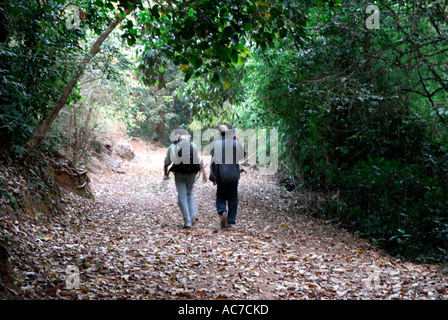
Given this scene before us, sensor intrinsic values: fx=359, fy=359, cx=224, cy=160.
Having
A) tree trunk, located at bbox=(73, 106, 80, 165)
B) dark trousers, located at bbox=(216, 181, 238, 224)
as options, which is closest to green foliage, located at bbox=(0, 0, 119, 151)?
dark trousers, located at bbox=(216, 181, 238, 224)

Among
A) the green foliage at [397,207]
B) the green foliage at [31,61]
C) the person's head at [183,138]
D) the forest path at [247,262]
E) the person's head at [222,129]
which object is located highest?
the green foliage at [31,61]

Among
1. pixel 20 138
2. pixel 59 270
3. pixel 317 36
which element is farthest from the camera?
pixel 317 36

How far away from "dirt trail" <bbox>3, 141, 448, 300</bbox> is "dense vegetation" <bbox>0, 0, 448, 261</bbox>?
3.53 ft

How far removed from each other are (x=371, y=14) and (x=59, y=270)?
749 cm

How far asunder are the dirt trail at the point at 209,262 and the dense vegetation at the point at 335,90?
1076 millimetres

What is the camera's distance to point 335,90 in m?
8.11

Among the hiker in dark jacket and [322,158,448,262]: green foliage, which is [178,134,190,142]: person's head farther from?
[322,158,448,262]: green foliage

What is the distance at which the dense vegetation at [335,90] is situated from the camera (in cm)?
646

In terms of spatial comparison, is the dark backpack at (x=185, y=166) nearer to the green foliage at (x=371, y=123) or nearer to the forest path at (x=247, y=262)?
the forest path at (x=247, y=262)

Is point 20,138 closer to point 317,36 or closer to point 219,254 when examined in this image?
point 219,254

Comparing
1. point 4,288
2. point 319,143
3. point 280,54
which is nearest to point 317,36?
point 280,54

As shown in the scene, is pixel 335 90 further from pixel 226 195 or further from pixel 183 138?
pixel 183 138

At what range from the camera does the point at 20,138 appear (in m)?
7.13

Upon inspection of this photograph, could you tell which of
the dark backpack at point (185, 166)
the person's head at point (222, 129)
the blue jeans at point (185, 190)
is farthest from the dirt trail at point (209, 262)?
the person's head at point (222, 129)
